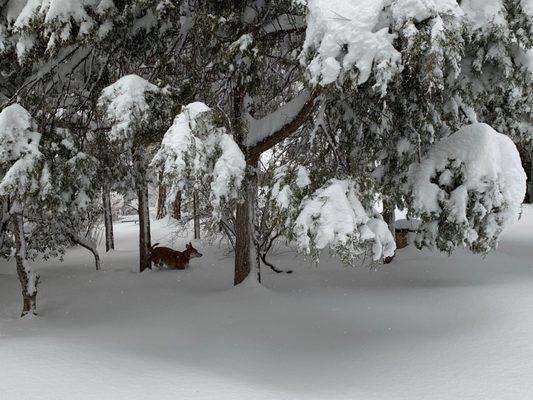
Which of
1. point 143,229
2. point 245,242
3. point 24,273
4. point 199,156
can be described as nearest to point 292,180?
point 199,156

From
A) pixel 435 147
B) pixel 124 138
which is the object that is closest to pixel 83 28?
pixel 124 138

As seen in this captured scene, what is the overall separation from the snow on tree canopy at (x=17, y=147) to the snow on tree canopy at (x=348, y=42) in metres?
3.93

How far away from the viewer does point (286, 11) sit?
734 centimetres

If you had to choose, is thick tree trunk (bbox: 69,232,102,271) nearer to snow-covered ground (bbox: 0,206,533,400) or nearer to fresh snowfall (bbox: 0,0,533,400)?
snow-covered ground (bbox: 0,206,533,400)

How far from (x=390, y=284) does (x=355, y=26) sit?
19.4ft

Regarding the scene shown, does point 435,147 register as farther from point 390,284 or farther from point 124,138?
point 124,138

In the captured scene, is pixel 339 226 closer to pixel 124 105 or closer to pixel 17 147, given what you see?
pixel 124 105

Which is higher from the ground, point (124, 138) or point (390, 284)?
point (124, 138)

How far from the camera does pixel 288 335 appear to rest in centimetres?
704

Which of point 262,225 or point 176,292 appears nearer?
point 176,292

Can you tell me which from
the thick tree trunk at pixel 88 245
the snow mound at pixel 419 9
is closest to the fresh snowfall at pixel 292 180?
the snow mound at pixel 419 9

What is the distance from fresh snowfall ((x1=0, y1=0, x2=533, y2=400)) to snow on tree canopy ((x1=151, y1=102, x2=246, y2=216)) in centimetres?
3

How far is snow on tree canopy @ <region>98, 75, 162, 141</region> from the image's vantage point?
594 centimetres

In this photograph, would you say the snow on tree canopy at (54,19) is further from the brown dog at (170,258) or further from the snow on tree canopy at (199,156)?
the brown dog at (170,258)
